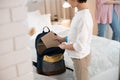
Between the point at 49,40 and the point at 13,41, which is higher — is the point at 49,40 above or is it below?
below

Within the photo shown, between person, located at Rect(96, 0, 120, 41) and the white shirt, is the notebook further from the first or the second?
person, located at Rect(96, 0, 120, 41)

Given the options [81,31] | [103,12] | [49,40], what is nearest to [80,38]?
[81,31]

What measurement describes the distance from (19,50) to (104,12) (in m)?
1.08

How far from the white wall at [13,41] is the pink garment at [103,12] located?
40.4 inches

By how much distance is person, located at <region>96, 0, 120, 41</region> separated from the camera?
1613mm

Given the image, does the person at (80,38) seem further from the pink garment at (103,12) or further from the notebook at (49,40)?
the pink garment at (103,12)

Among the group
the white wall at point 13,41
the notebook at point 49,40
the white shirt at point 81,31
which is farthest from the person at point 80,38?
the white wall at point 13,41

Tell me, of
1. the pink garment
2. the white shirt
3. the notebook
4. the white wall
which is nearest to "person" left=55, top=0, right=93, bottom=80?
the white shirt

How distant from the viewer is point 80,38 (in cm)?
123

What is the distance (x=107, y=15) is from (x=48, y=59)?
0.64 meters

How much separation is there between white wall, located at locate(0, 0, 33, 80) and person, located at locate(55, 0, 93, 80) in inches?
20.9

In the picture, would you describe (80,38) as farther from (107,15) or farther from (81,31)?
(107,15)

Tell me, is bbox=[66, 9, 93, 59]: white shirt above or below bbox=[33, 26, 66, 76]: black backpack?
above

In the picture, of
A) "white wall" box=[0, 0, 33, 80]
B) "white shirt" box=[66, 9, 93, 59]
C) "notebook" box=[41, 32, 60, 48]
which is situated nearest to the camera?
"white wall" box=[0, 0, 33, 80]
